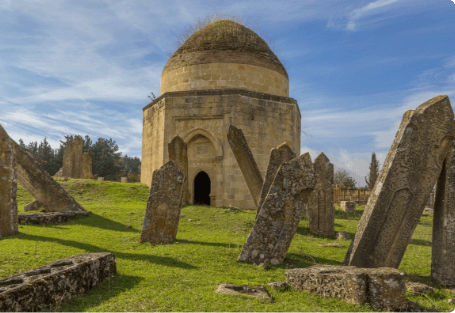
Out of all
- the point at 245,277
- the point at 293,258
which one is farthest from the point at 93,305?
the point at 293,258

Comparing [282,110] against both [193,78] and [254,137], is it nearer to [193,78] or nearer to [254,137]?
[254,137]

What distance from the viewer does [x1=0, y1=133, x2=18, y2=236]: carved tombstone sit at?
24.3 feet

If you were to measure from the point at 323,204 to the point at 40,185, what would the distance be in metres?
8.47

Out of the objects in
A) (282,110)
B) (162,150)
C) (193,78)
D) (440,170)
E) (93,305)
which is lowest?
(93,305)

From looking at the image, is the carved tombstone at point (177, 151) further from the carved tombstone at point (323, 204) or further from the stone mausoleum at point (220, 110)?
the carved tombstone at point (323, 204)

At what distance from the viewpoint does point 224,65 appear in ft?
52.9

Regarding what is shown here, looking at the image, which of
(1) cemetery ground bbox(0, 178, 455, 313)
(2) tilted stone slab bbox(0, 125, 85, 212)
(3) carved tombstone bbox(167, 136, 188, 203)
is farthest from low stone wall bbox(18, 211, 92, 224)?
(3) carved tombstone bbox(167, 136, 188, 203)

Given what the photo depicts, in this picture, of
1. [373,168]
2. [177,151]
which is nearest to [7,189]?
[177,151]

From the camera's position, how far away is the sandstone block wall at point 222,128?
1503 centimetres

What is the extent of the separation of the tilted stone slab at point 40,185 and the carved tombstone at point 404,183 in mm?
8777

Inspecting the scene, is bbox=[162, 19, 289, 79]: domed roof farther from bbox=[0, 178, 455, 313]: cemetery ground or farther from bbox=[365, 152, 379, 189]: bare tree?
bbox=[365, 152, 379, 189]: bare tree

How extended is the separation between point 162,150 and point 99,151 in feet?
72.2

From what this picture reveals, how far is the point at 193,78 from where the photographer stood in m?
16.3

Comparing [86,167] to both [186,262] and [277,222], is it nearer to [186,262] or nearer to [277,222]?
[186,262]
